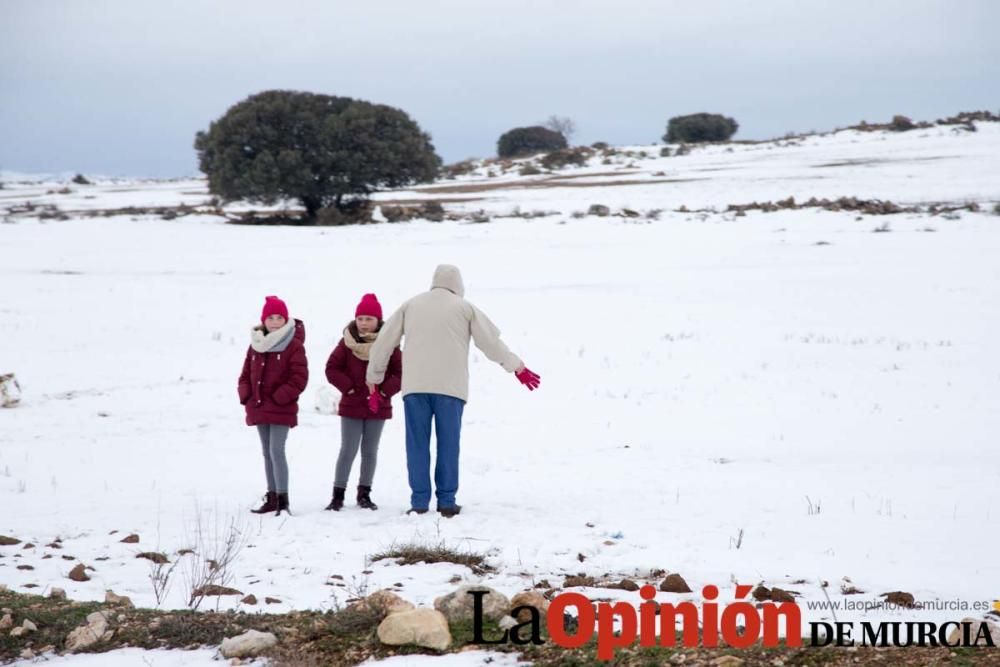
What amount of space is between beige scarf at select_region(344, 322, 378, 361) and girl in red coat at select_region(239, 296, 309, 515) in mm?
414

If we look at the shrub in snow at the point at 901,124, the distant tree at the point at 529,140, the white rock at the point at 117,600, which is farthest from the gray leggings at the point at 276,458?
the distant tree at the point at 529,140

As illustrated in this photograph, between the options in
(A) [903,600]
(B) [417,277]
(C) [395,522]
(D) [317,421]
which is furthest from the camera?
(B) [417,277]

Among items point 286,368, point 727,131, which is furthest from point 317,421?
point 727,131

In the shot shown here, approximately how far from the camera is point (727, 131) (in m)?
87.8

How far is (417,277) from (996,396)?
15743 mm

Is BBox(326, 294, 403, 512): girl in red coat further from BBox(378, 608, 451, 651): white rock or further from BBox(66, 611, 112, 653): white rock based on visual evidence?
BBox(378, 608, 451, 651): white rock

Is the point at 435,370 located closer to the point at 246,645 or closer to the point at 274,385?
the point at 274,385

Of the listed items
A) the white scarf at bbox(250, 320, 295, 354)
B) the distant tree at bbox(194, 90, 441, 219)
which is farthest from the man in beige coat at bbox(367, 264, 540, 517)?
the distant tree at bbox(194, 90, 441, 219)

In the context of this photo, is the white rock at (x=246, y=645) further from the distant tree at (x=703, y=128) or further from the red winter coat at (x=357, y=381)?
the distant tree at (x=703, y=128)

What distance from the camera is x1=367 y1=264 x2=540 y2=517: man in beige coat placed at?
27.5 feet

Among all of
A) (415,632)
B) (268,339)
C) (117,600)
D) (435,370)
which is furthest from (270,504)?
(415,632)

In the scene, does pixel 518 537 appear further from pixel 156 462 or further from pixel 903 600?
pixel 156 462

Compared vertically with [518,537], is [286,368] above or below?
above

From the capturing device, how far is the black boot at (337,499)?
28.2 feet
